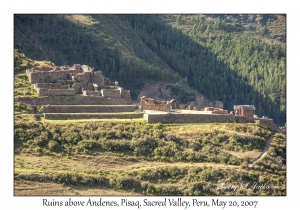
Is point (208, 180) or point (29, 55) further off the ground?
point (29, 55)

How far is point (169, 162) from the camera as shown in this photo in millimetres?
82188

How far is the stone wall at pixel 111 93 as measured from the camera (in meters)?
94.5

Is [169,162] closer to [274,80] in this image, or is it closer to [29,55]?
[29,55]

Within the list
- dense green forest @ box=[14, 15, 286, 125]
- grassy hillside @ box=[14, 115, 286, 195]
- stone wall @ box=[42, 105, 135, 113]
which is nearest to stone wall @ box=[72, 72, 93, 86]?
stone wall @ box=[42, 105, 135, 113]

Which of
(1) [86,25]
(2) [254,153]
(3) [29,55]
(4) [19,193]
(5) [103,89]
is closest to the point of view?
(4) [19,193]

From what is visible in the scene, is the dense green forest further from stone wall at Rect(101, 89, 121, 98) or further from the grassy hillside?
the grassy hillside

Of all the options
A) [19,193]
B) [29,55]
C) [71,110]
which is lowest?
[19,193]

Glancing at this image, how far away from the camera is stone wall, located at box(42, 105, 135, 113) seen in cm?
8925

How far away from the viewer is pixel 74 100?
92.2 meters

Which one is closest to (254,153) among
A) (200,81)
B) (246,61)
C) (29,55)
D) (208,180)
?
(208,180)

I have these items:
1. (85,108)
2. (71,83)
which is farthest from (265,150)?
(71,83)

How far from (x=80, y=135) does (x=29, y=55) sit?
50137 millimetres

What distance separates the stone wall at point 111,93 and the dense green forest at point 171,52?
35.0 m

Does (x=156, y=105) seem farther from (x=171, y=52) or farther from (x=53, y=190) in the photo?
(x=171, y=52)
